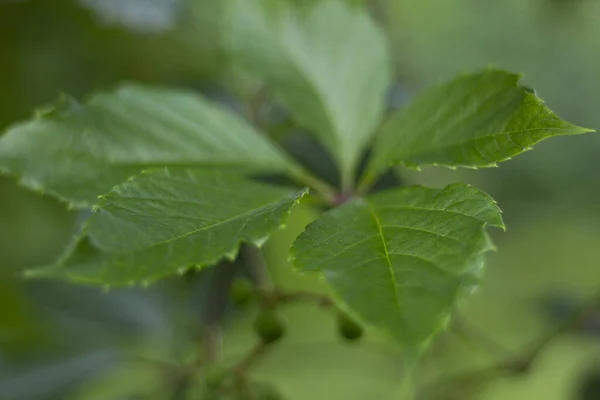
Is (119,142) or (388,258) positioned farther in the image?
(119,142)

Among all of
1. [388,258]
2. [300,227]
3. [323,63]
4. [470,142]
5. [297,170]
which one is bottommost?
[388,258]

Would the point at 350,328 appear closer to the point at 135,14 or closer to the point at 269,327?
the point at 269,327

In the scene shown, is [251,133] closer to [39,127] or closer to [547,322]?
[39,127]

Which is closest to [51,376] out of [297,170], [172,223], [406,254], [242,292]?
[242,292]

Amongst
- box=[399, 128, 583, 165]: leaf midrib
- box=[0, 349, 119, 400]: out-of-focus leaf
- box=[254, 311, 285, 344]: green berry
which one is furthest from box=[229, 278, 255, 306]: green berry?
box=[0, 349, 119, 400]: out-of-focus leaf

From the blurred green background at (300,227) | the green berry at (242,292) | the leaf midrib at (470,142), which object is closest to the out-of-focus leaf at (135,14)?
the blurred green background at (300,227)

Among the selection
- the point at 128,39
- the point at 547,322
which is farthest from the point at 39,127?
the point at 547,322

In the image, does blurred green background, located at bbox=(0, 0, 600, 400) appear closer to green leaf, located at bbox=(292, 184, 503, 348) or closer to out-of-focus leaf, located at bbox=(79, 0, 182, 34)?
out-of-focus leaf, located at bbox=(79, 0, 182, 34)
